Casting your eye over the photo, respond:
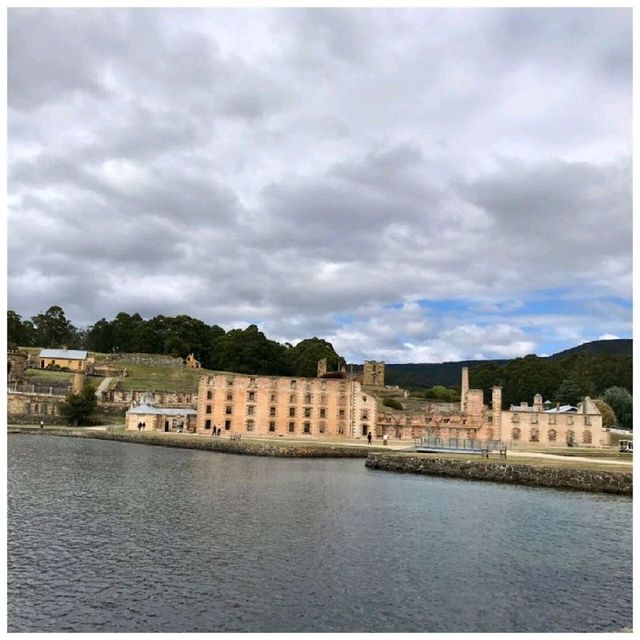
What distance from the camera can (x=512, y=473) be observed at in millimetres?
38688

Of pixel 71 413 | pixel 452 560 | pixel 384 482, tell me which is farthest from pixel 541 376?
pixel 452 560

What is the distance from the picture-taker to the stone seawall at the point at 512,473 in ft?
114

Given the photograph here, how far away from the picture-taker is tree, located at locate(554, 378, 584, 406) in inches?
3915

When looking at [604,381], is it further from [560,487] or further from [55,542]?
[55,542]

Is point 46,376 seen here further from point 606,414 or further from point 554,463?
point 554,463

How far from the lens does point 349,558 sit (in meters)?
18.8

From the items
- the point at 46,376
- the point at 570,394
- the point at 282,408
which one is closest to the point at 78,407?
the point at 46,376

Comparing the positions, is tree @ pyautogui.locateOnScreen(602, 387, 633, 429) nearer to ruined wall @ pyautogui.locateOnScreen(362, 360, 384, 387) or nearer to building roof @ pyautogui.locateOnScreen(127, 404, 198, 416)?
ruined wall @ pyautogui.locateOnScreen(362, 360, 384, 387)

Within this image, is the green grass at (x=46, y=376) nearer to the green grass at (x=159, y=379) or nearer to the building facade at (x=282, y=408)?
the green grass at (x=159, y=379)

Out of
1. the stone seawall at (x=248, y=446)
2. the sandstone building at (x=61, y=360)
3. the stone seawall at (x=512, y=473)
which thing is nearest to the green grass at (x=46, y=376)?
the sandstone building at (x=61, y=360)

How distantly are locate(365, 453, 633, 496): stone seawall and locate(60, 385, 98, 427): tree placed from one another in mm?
44704

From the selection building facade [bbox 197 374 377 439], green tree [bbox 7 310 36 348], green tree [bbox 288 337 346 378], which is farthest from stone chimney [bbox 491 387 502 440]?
green tree [bbox 7 310 36 348]

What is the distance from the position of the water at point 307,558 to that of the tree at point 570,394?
70.7 meters

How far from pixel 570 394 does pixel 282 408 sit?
5255 centimetres
